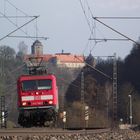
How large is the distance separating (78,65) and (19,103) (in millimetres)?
106477

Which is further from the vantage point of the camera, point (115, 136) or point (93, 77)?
point (93, 77)

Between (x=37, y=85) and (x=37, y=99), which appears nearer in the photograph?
(x=37, y=99)

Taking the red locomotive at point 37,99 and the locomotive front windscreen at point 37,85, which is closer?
the red locomotive at point 37,99

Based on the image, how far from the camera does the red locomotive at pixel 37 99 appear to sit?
32031 millimetres

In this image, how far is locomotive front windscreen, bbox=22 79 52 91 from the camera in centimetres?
3241

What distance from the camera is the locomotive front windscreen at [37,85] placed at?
32406mm

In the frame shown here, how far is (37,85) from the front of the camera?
3244 centimetres

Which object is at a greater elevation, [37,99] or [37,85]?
[37,85]

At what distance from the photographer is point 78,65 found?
138750 mm

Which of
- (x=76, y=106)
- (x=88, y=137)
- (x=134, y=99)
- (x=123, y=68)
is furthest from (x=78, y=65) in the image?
(x=88, y=137)

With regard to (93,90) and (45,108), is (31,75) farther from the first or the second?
(93,90)

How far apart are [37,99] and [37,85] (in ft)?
2.70

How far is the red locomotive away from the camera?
3203cm

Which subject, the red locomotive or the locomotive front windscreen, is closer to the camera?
the red locomotive
